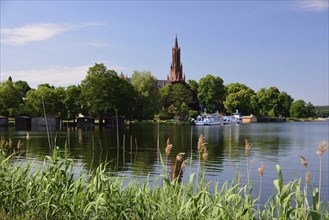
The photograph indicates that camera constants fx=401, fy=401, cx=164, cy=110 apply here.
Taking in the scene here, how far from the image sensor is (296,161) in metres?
31.1

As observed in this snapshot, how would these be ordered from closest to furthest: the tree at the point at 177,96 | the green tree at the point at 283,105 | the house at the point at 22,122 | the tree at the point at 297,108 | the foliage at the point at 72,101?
the house at the point at 22,122 → the foliage at the point at 72,101 → the tree at the point at 177,96 → the green tree at the point at 283,105 → the tree at the point at 297,108

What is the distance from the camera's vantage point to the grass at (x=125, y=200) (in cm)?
629

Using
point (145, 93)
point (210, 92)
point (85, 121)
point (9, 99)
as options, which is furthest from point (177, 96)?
point (9, 99)

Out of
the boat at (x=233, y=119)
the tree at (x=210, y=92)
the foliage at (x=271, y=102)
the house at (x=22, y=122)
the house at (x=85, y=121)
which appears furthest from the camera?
the foliage at (x=271, y=102)

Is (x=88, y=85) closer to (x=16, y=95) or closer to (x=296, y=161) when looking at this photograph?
(x=16, y=95)

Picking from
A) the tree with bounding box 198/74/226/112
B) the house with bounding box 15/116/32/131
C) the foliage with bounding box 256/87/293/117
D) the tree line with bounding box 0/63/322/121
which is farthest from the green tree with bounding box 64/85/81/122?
the foliage with bounding box 256/87/293/117

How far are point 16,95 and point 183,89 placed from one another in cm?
6159

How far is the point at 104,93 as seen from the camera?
93250mm

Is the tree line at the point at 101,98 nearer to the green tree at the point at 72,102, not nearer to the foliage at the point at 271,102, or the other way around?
the green tree at the point at 72,102

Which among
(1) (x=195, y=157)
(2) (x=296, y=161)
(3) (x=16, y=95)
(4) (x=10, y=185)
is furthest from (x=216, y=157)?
(3) (x=16, y=95)

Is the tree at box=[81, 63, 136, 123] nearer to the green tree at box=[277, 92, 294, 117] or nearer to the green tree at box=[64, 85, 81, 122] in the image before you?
the green tree at box=[64, 85, 81, 122]

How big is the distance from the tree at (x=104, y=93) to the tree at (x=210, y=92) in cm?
6573

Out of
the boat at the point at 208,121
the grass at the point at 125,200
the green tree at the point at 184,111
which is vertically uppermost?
the green tree at the point at 184,111

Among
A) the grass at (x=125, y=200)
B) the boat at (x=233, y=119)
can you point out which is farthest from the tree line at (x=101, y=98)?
the grass at (x=125, y=200)
